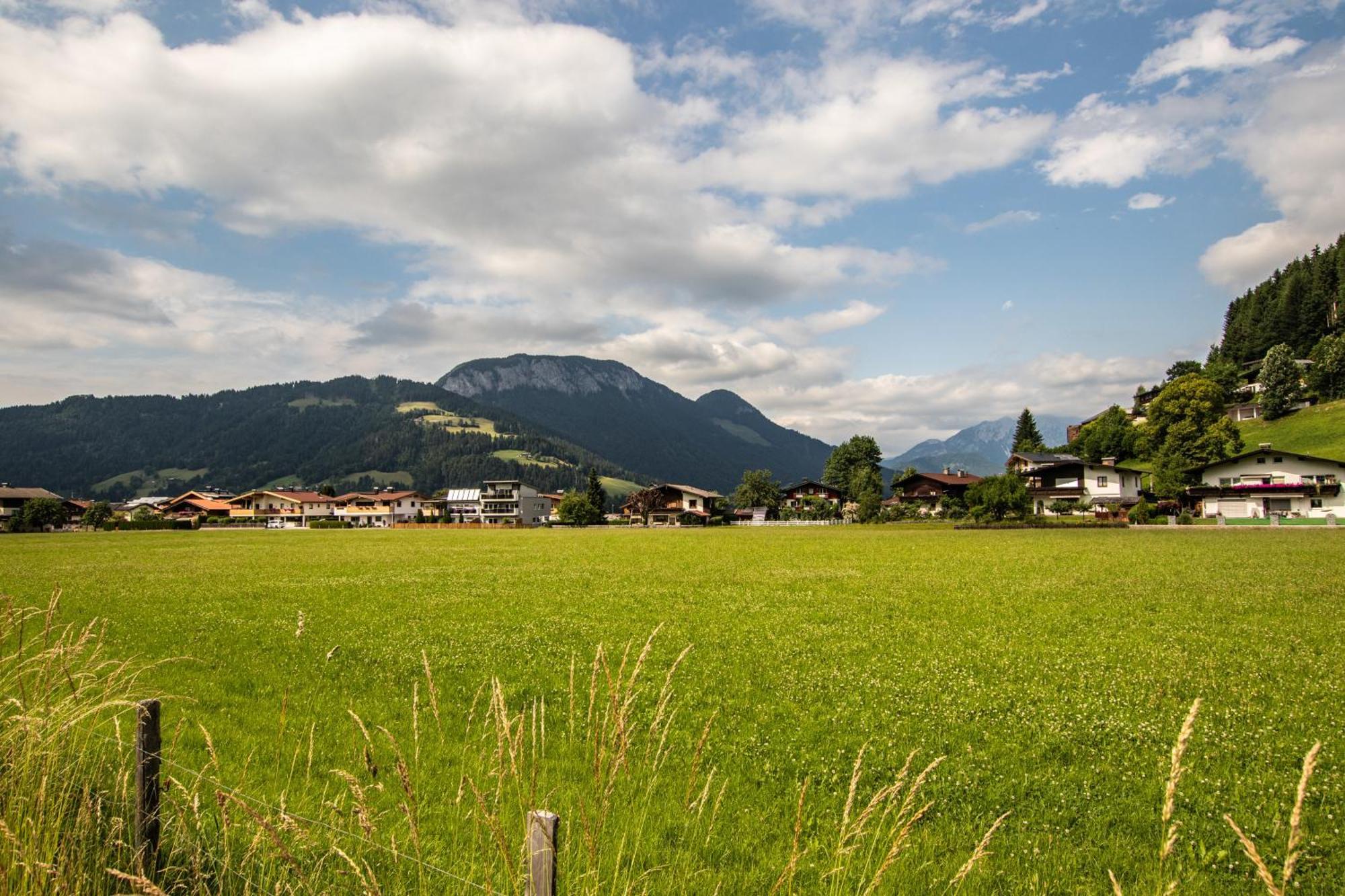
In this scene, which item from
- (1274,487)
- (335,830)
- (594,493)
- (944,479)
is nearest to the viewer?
(335,830)

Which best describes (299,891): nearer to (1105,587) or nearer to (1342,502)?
(1105,587)

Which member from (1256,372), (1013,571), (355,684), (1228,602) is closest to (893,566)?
(1013,571)

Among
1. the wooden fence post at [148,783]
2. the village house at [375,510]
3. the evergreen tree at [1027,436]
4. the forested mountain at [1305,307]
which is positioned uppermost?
the forested mountain at [1305,307]

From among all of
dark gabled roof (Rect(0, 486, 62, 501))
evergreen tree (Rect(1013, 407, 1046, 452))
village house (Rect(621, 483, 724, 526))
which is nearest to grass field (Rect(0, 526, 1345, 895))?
village house (Rect(621, 483, 724, 526))

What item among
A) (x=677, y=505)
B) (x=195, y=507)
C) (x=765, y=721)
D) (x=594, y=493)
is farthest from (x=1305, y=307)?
(x=195, y=507)

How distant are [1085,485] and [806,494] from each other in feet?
166

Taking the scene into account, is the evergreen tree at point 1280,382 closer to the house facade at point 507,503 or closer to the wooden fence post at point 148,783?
the wooden fence post at point 148,783

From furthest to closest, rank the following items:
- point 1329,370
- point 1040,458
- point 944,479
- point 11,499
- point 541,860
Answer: point 11,499 < point 944,479 < point 1040,458 < point 1329,370 < point 541,860

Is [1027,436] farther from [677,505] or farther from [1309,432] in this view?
[677,505]

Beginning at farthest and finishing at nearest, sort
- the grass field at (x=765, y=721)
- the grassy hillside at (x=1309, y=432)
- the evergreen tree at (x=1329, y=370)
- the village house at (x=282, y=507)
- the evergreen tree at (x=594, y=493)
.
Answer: the village house at (x=282, y=507)
the evergreen tree at (x=594, y=493)
the evergreen tree at (x=1329, y=370)
the grassy hillside at (x=1309, y=432)
the grass field at (x=765, y=721)

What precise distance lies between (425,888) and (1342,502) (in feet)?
344

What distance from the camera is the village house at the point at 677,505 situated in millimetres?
130625

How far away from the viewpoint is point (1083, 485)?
320ft

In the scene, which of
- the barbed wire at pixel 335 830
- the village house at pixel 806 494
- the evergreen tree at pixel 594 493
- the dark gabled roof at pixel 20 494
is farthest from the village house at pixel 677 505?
the barbed wire at pixel 335 830
